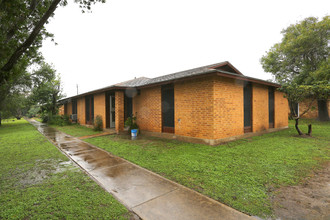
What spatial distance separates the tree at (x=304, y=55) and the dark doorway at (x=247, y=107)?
798 cm

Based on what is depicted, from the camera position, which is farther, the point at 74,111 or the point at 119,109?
the point at 74,111

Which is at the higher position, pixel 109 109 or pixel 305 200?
pixel 109 109

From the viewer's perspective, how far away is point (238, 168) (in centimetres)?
409

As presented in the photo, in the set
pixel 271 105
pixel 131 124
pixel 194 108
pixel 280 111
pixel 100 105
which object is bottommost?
pixel 131 124

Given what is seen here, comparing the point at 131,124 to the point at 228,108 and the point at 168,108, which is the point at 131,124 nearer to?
the point at 168,108

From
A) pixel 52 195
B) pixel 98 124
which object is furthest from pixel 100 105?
pixel 52 195

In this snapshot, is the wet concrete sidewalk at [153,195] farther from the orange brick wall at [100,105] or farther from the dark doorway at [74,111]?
the dark doorway at [74,111]

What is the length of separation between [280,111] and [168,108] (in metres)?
8.38

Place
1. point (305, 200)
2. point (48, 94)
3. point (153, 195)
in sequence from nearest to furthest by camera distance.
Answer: point (305, 200)
point (153, 195)
point (48, 94)

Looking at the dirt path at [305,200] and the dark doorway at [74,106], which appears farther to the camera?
the dark doorway at [74,106]

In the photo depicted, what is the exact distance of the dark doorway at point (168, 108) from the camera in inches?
332

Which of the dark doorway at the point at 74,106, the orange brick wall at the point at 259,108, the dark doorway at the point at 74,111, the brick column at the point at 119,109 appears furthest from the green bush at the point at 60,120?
the orange brick wall at the point at 259,108

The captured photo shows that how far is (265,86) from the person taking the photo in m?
9.75

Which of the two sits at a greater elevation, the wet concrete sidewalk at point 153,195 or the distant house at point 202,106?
the distant house at point 202,106
